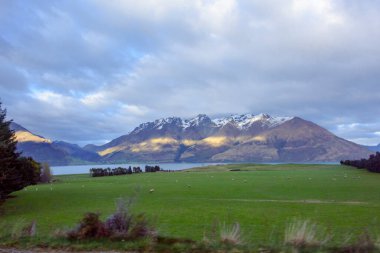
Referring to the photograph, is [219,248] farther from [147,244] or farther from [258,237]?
[258,237]

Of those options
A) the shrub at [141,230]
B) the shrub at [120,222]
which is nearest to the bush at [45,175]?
the shrub at [120,222]

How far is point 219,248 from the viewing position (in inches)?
427

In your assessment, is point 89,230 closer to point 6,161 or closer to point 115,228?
point 115,228

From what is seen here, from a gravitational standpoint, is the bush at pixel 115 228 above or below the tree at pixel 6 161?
below

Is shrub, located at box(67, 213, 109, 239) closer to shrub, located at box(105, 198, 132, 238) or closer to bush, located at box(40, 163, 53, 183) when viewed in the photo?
shrub, located at box(105, 198, 132, 238)

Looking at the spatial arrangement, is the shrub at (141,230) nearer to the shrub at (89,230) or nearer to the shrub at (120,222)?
the shrub at (120,222)

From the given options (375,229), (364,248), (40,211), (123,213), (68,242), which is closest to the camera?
(364,248)

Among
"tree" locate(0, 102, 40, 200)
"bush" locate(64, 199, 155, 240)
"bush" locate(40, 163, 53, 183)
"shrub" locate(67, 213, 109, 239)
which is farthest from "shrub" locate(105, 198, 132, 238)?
"bush" locate(40, 163, 53, 183)

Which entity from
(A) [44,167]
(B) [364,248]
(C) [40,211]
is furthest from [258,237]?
(A) [44,167]

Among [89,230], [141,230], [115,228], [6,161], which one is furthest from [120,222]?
[6,161]

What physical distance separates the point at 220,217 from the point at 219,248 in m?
9.94

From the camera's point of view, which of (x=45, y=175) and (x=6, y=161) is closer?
(x=6, y=161)

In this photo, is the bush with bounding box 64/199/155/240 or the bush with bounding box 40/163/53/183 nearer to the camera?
the bush with bounding box 64/199/155/240

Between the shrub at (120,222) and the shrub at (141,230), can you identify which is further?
the shrub at (120,222)
